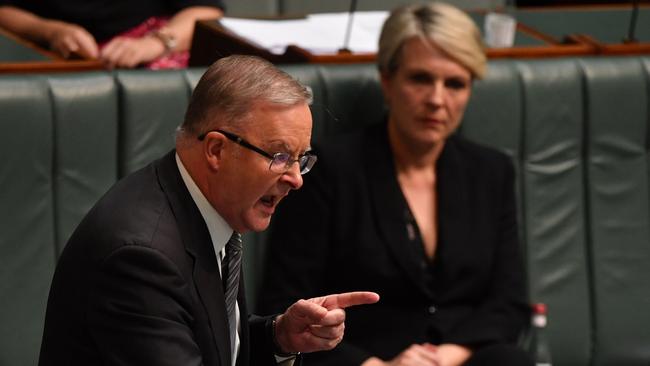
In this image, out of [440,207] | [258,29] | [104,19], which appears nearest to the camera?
[440,207]

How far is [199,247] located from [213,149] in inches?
6.6

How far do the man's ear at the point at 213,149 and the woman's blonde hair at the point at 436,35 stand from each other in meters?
1.31

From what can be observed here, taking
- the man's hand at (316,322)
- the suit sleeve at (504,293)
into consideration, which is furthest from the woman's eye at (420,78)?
the man's hand at (316,322)

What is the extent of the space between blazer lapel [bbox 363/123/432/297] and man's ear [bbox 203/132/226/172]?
3.79 ft

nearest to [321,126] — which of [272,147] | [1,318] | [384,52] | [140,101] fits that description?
[384,52]

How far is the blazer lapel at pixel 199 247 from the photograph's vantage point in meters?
2.18

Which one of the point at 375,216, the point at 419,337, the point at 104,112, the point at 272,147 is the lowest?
the point at 419,337

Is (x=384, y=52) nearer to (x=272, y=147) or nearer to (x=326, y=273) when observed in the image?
(x=326, y=273)

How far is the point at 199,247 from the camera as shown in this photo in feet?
7.22

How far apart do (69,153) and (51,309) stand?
112 cm

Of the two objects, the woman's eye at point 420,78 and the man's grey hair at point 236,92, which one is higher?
the man's grey hair at point 236,92

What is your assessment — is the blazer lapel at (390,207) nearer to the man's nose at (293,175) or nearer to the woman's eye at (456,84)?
the woman's eye at (456,84)

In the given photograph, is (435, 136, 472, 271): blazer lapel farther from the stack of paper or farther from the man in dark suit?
the man in dark suit

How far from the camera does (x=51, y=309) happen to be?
7.06ft
